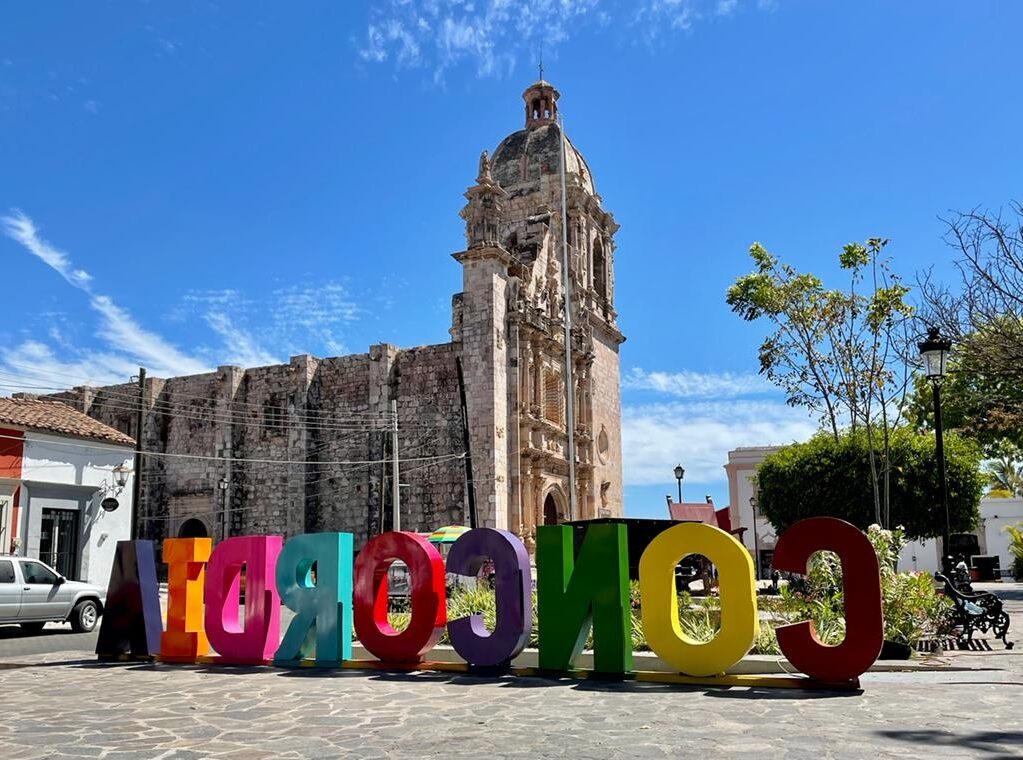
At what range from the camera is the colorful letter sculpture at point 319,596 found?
975 cm

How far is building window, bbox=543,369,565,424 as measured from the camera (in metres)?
32.1

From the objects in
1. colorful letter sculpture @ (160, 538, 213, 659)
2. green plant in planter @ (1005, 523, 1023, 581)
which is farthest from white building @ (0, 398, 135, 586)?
green plant in planter @ (1005, 523, 1023, 581)

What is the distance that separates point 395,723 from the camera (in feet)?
21.3

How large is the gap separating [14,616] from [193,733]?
10359 millimetres

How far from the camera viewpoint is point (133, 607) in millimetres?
11008

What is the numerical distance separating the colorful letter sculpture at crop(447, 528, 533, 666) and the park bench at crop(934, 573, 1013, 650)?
19.6 ft

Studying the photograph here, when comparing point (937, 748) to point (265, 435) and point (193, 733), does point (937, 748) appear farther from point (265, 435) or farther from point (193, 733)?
point (265, 435)

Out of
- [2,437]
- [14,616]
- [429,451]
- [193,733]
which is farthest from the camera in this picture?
[429,451]

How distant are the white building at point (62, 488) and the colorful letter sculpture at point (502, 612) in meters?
13.7

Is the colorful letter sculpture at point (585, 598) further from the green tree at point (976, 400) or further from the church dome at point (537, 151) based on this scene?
the church dome at point (537, 151)

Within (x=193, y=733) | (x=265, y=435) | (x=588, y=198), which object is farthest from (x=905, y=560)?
(x=193, y=733)

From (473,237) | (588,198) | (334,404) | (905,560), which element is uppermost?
(588,198)

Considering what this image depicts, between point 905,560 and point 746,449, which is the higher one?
point 746,449

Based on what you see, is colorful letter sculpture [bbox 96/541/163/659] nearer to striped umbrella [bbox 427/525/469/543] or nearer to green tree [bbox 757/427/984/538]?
striped umbrella [bbox 427/525/469/543]
